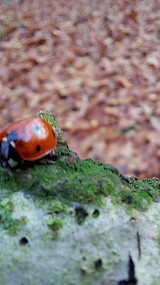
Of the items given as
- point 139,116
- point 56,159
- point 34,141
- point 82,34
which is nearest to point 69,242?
point 56,159

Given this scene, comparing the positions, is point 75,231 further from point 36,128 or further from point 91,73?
point 91,73

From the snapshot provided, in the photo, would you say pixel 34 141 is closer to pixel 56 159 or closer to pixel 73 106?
pixel 56 159

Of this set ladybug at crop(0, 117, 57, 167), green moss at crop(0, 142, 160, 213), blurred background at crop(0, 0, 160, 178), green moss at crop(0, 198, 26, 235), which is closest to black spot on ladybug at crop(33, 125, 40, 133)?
ladybug at crop(0, 117, 57, 167)

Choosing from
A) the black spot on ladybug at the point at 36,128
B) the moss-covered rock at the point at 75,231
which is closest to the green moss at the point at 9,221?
the moss-covered rock at the point at 75,231

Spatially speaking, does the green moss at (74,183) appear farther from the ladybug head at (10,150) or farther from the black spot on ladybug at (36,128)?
the black spot on ladybug at (36,128)

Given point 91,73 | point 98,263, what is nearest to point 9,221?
point 98,263

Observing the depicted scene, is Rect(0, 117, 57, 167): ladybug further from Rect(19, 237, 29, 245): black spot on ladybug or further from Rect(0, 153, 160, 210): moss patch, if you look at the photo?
Rect(19, 237, 29, 245): black spot on ladybug
